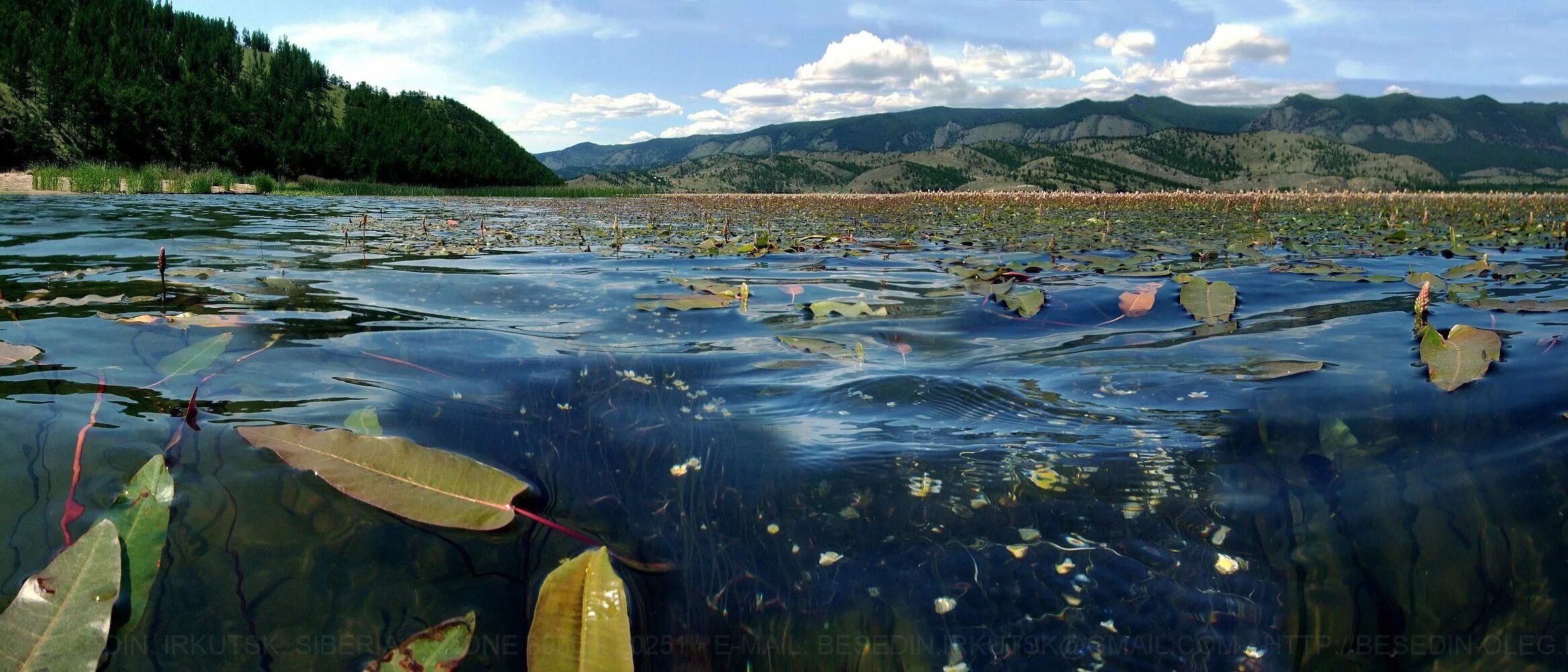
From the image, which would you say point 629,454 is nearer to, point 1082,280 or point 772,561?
point 772,561

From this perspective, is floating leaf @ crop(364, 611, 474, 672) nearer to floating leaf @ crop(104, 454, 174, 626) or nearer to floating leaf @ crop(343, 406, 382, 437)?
floating leaf @ crop(104, 454, 174, 626)

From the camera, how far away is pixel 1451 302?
3814 mm

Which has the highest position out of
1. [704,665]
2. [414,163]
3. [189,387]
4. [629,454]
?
[414,163]

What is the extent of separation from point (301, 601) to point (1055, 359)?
2575 millimetres

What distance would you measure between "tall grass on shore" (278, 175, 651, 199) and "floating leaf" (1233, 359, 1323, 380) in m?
43.0

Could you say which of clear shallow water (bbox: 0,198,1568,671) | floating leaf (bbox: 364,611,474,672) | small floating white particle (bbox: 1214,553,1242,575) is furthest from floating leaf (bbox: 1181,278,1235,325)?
floating leaf (bbox: 364,611,474,672)

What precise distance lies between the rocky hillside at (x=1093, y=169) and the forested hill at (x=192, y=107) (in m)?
60.0

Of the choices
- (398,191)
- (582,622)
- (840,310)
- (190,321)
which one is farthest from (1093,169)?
(582,622)

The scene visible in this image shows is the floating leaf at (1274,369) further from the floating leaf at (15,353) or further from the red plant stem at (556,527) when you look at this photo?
the floating leaf at (15,353)

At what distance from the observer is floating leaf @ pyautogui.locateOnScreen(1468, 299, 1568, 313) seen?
3.38m

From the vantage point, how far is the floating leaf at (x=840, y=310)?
3.86 meters

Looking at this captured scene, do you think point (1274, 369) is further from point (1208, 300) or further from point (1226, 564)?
point (1208, 300)

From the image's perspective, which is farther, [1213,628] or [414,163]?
[414,163]

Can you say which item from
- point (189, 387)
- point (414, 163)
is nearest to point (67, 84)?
point (414, 163)
